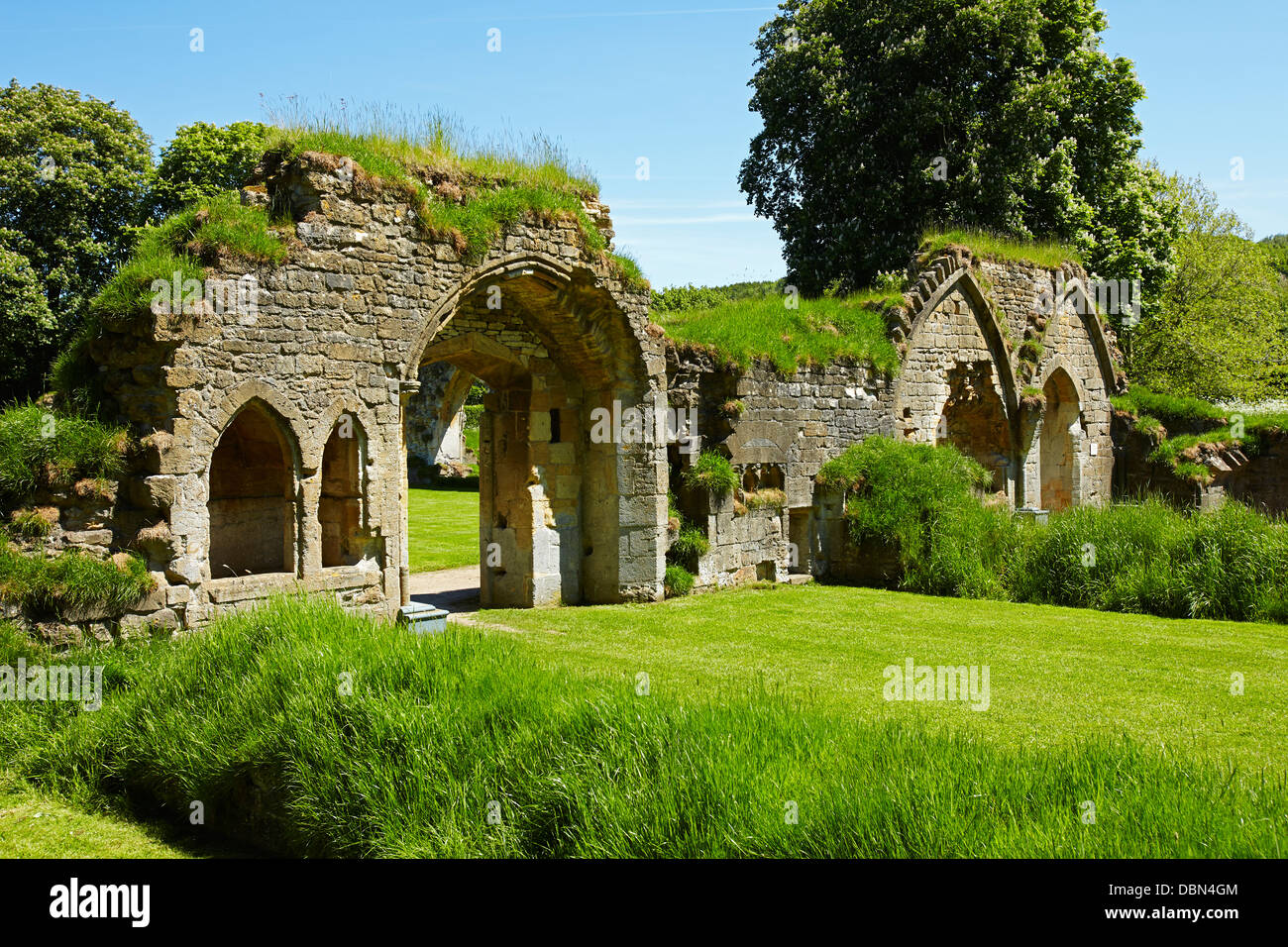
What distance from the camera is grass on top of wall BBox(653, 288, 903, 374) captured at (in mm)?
13977

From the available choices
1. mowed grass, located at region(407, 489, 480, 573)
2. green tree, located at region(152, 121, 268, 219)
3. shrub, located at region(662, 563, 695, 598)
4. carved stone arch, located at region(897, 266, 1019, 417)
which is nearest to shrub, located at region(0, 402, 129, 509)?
shrub, located at region(662, 563, 695, 598)

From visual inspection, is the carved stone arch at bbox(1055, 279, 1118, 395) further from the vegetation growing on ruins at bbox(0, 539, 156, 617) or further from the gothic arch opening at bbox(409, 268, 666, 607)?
the vegetation growing on ruins at bbox(0, 539, 156, 617)

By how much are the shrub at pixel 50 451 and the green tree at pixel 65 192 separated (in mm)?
17450

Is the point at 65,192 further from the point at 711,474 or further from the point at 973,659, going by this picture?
the point at 973,659

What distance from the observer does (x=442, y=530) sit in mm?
20922

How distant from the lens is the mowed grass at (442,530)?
57.6ft

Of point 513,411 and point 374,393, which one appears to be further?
point 513,411

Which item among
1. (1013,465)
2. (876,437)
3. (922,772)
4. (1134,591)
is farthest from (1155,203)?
(922,772)

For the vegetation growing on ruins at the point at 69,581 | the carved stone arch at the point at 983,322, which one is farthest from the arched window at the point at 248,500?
the carved stone arch at the point at 983,322

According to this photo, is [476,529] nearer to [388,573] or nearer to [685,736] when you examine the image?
[388,573]

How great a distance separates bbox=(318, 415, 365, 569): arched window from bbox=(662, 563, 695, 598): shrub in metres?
4.37

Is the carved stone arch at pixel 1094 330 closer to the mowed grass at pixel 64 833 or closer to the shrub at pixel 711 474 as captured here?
the shrub at pixel 711 474

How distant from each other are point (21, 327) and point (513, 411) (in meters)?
16.9
